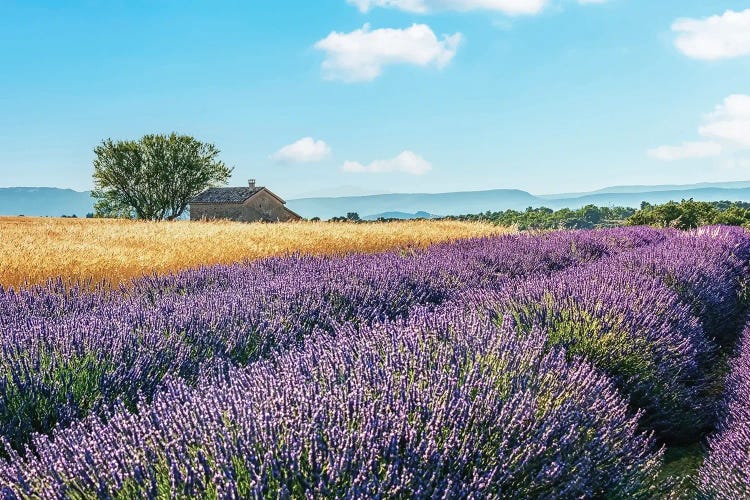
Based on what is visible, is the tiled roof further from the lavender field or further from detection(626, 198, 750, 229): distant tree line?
the lavender field

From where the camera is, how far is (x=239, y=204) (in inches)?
1367

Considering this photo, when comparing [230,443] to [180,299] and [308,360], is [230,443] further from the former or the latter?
[180,299]

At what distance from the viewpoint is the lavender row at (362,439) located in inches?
59.7

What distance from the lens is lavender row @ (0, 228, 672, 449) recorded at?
2402mm

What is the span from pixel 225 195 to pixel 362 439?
117 feet

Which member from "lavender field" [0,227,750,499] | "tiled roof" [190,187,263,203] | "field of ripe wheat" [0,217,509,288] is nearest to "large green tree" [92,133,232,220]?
"tiled roof" [190,187,263,203]

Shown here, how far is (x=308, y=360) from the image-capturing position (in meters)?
2.34

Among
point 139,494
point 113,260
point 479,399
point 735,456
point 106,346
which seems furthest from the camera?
point 113,260

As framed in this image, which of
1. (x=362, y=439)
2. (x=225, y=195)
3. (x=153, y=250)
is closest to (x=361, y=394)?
(x=362, y=439)

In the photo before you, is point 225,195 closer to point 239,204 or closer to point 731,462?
point 239,204

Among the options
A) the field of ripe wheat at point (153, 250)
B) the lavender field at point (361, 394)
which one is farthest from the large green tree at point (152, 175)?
the lavender field at point (361, 394)

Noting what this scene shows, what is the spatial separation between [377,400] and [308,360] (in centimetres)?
60

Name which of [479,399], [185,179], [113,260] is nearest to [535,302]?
[479,399]

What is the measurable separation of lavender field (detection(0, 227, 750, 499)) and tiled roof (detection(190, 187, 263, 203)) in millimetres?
30808
